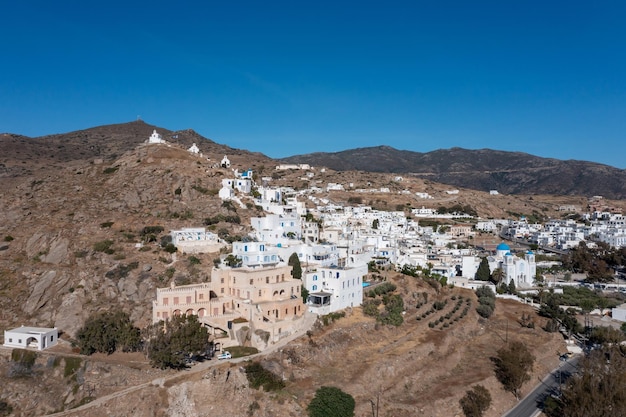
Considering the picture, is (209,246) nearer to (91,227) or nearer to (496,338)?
(91,227)

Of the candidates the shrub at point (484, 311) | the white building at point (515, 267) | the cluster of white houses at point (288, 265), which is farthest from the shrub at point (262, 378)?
the white building at point (515, 267)

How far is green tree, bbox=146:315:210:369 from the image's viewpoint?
1324 inches

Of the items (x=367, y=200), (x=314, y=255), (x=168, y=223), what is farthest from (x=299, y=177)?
(x=314, y=255)

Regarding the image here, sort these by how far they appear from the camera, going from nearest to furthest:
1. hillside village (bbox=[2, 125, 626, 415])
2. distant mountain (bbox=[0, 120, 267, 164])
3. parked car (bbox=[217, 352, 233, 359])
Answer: parked car (bbox=[217, 352, 233, 359]) < hillside village (bbox=[2, 125, 626, 415]) < distant mountain (bbox=[0, 120, 267, 164])

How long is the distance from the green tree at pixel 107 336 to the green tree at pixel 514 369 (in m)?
26.8

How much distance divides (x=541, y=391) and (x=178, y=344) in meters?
26.0

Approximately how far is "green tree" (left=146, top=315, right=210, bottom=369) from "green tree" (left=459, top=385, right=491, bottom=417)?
57.6ft

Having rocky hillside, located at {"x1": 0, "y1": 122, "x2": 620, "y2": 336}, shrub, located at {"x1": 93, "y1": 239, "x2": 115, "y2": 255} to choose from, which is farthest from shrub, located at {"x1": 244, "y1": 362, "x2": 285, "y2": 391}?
shrub, located at {"x1": 93, "y1": 239, "x2": 115, "y2": 255}

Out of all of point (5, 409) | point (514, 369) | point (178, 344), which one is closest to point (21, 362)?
point (5, 409)

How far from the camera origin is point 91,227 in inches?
2216

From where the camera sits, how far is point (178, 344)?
33.5 m

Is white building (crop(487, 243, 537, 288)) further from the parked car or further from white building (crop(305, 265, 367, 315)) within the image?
the parked car

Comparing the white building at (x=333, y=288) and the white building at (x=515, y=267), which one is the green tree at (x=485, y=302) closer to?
the white building at (x=515, y=267)

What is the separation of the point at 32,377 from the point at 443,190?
121265 mm
